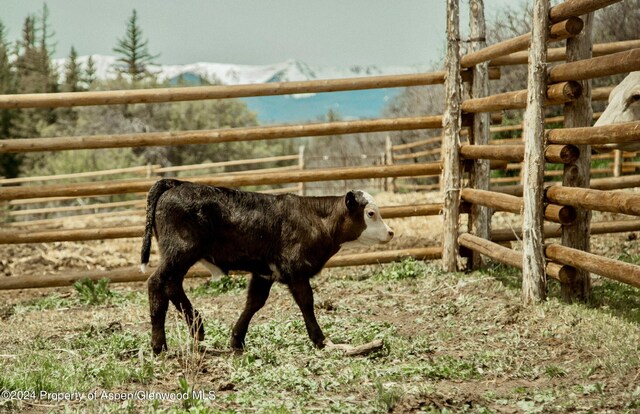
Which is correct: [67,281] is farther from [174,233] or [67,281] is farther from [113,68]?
[113,68]

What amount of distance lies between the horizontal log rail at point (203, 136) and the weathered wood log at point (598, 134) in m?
2.39

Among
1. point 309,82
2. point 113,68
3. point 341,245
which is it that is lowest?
point 341,245

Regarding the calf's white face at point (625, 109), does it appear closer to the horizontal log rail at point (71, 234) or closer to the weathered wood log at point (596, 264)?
the weathered wood log at point (596, 264)

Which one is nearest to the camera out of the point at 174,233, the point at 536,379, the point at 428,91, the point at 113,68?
the point at 536,379

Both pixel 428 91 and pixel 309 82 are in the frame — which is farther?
pixel 428 91

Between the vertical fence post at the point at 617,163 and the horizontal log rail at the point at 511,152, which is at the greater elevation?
the horizontal log rail at the point at 511,152

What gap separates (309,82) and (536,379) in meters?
4.62

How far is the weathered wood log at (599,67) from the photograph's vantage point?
212 inches

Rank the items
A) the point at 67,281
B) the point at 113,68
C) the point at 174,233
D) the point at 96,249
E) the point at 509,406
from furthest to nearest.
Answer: the point at 113,68, the point at 96,249, the point at 67,281, the point at 174,233, the point at 509,406

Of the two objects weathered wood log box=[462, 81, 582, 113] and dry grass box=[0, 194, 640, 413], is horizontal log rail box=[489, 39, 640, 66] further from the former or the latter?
dry grass box=[0, 194, 640, 413]

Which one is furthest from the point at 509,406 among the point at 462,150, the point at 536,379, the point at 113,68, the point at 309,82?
the point at 113,68

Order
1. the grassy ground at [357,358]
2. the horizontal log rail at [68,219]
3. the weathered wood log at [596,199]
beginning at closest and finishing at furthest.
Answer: the grassy ground at [357,358] → the weathered wood log at [596,199] → the horizontal log rail at [68,219]

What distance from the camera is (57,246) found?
39.4 ft

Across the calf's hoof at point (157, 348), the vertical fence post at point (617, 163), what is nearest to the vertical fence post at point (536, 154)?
the calf's hoof at point (157, 348)
